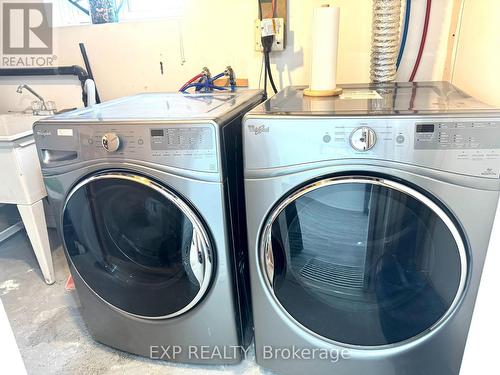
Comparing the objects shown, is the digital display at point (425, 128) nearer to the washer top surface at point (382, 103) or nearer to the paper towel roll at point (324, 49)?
the washer top surface at point (382, 103)

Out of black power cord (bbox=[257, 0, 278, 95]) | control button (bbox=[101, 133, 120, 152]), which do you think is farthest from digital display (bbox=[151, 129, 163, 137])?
black power cord (bbox=[257, 0, 278, 95])

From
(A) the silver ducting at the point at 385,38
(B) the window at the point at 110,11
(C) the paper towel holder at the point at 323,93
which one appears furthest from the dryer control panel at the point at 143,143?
(B) the window at the point at 110,11

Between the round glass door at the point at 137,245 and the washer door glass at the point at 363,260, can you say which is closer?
the washer door glass at the point at 363,260

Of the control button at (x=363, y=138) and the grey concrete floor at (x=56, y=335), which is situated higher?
the control button at (x=363, y=138)

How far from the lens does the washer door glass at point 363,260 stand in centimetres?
93

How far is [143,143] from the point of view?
101 centimetres

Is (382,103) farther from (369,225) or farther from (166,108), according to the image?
(166,108)

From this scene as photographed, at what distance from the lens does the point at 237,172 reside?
1.16m

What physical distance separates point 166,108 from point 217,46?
670 millimetres

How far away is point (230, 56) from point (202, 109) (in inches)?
27.0

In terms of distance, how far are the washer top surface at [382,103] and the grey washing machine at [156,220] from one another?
176 millimetres

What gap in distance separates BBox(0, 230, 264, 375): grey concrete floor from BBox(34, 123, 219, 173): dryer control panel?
0.77m

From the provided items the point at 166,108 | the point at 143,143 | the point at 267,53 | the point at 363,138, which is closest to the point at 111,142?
the point at 143,143

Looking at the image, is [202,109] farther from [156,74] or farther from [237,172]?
[156,74]
